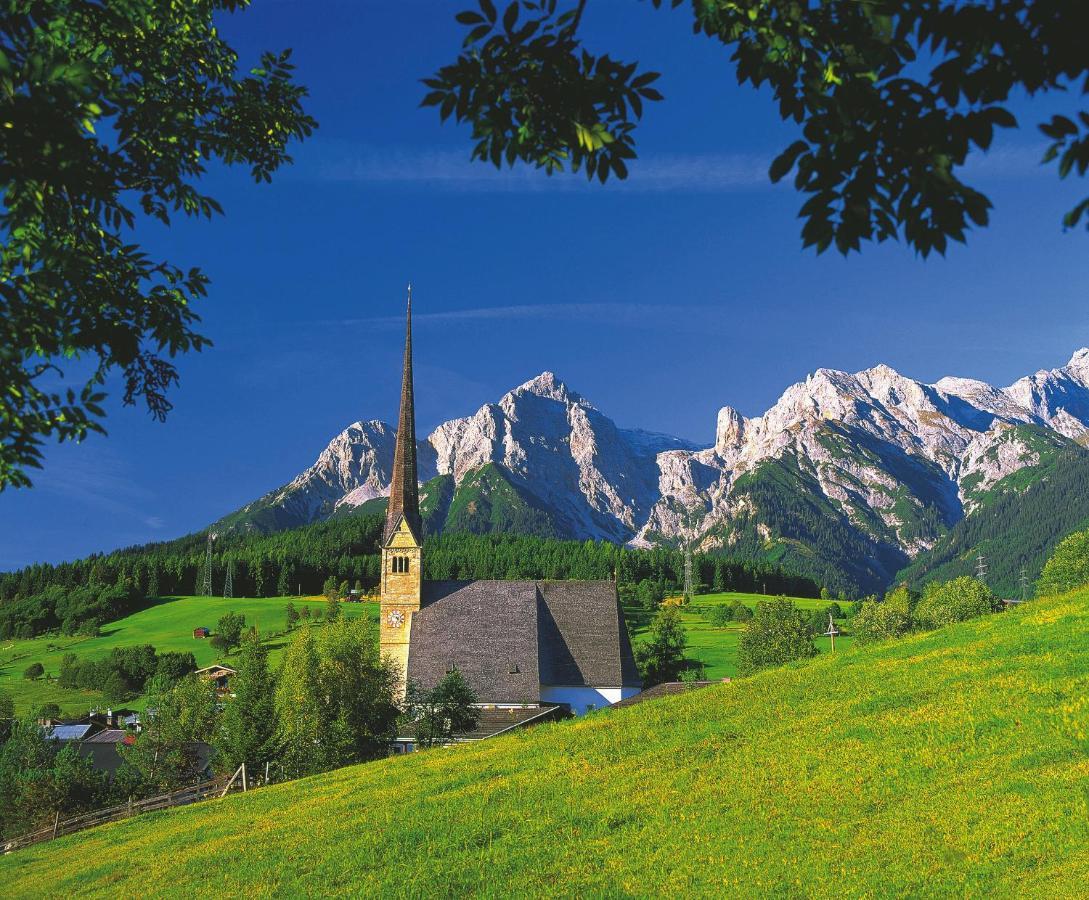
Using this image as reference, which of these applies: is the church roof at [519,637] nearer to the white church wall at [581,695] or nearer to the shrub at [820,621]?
the white church wall at [581,695]

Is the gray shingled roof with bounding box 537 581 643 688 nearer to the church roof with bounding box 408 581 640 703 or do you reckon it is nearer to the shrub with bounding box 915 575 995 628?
the church roof with bounding box 408 581 640 703

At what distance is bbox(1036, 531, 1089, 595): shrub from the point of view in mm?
98625

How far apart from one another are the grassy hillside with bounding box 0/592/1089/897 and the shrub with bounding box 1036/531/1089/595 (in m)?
81.8

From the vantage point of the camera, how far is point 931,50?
471cm

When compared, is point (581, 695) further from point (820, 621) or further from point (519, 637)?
Result: point (820, 621)

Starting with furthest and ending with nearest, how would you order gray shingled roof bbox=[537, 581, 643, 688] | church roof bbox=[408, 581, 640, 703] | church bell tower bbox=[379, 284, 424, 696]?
church bell tower bbox=[379, 284, 424, 696] < gray shingled roof bbox=[537, 581, 643, 688] < church roof bbox=[408, 581, 640, 703]

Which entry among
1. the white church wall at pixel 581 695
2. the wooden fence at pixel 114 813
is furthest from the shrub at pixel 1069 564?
the wooden fence at pixel 114 813

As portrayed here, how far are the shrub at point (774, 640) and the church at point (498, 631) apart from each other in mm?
16954

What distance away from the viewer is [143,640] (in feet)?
502

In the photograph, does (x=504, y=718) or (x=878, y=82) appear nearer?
(x=878, y=82)

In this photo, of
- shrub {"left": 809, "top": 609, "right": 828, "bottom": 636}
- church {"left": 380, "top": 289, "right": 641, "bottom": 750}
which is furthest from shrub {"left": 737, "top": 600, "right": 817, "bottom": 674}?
shrub {"left": 809, "top": 609, "right": 828, "bottom": 636}

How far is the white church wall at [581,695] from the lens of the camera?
71750 millimetres

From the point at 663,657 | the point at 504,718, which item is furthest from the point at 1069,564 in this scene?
the point at 504,718

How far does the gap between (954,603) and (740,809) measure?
10512 centimetres
